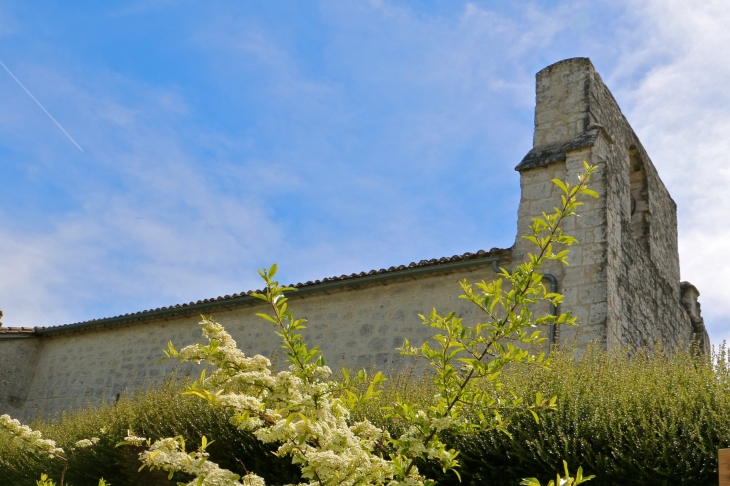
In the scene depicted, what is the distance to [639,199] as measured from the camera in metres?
11.4

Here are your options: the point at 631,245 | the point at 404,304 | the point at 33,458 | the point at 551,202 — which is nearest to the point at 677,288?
the point at 631,245

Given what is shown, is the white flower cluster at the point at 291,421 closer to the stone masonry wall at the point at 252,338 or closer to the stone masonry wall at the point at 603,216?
the stone masonry wall at the point at 603,216

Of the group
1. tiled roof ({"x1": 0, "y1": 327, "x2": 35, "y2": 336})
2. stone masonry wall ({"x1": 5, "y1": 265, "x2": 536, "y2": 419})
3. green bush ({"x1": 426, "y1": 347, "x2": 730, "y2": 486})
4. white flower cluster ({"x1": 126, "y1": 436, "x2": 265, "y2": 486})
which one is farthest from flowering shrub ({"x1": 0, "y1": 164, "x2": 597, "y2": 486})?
tiled roof ({"x1": 0, "y1": 327, "x2": 35, "y2": 336})

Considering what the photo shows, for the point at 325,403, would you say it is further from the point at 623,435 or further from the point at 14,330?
the point at 14,330

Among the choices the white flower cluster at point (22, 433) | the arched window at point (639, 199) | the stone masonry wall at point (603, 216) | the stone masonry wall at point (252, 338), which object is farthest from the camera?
the arched window at point (639, 199)

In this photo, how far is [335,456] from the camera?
9.97 feet

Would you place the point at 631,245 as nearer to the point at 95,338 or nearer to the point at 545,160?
the point at 545,160

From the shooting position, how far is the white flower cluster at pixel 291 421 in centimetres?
310

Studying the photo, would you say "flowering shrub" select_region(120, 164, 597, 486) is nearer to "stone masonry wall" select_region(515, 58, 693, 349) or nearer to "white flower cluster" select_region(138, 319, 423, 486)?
"white flower cluster" select_region(138, 319, 423, 486)

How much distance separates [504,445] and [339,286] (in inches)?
216

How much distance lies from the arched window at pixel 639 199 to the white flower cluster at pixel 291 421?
859cm

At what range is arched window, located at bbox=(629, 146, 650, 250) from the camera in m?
11.1

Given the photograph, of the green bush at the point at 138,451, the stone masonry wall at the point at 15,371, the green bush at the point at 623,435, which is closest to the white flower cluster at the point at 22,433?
the green bush at the point at 138,451

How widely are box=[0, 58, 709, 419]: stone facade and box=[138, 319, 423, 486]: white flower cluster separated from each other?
15.6ft
